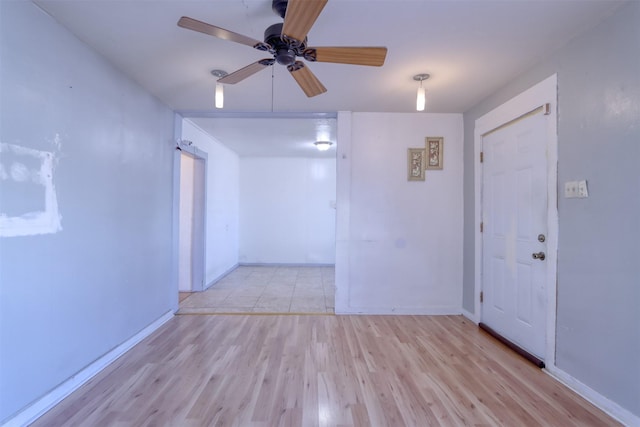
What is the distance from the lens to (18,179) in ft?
5.36

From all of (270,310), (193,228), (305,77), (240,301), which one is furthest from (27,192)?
(193,228)

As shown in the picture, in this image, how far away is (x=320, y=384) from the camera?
2080 mm

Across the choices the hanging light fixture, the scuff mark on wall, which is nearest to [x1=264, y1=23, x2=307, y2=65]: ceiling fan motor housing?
the hanging light fixture

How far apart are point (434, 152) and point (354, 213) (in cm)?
124

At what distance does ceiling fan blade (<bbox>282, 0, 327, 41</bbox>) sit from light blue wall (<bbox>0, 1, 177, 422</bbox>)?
1.54 meters

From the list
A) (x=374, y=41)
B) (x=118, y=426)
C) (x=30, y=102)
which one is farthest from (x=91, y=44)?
(x=118, y=426)

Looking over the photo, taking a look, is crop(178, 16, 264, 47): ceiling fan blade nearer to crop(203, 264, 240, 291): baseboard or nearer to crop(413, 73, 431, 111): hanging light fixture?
crop(413, 73, 431, 111): hanging light fixture

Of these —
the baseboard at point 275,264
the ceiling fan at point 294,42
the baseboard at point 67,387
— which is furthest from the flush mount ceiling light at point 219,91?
the baseboard at point 275,264

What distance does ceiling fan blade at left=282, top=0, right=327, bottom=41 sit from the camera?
1265 mm

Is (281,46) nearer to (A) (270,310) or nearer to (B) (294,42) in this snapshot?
(B) (294,42)

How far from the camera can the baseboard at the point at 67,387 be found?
5.45 feet

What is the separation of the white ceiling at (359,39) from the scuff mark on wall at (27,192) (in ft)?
2.85

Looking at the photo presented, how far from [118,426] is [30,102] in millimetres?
1941

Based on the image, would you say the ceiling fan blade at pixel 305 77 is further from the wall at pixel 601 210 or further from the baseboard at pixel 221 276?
the baseboard at pixel 221 276
